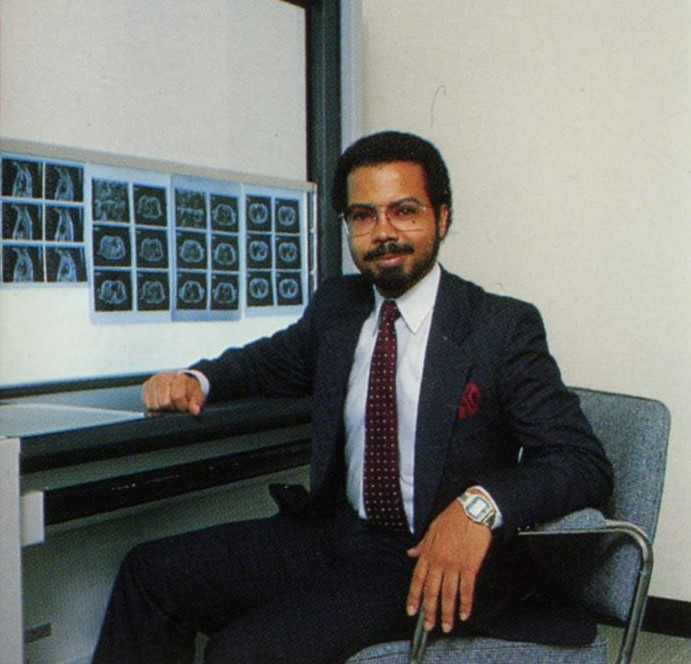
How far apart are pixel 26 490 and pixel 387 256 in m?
0.69

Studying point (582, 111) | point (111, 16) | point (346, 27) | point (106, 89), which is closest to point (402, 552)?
point (106, 89)

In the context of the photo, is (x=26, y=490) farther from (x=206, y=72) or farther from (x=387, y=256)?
(x=206, y=72)

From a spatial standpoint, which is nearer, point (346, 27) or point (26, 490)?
point (26, 490)

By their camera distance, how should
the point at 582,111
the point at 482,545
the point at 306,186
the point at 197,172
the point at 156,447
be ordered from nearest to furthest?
the point at 482,545 → the point at 156,447 → the point at 197,172 → the point at 306,186 → the point at 582,111

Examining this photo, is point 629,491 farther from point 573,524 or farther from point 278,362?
point 278,362

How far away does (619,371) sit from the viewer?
2391 millimetres

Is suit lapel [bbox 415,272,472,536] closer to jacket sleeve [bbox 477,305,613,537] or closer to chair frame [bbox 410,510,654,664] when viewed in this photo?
jacket sleeve [bbox 477,305,613,537]

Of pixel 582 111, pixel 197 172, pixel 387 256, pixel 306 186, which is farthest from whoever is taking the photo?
pixel 582 111

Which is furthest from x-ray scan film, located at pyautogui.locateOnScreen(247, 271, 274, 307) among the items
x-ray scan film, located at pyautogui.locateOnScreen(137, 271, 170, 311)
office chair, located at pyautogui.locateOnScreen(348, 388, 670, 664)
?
office chair, located at pyautogui.locateOnScreen(348, 388, 670, 664)

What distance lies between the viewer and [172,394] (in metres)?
1.54

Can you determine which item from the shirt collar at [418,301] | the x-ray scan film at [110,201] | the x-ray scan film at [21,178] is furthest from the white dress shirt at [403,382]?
the x-ray scan film at [21,178]

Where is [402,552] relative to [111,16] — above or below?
below

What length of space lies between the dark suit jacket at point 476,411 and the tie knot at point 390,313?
6 cm

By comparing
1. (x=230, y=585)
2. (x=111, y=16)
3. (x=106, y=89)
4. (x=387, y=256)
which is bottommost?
(x=230, y=585)
